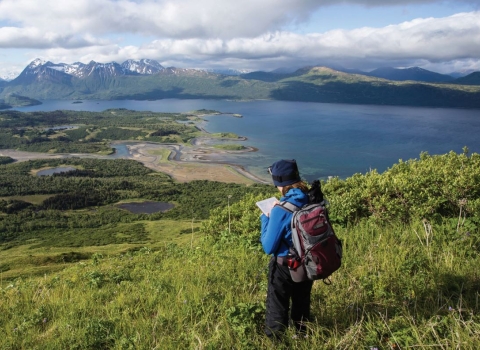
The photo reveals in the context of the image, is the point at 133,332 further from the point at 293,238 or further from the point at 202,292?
the point at 293,238

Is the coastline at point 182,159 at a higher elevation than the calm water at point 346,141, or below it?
below

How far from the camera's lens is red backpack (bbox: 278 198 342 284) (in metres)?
3.46

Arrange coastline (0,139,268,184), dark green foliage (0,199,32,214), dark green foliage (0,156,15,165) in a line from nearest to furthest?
dark green foliage (0,199,32,214)
coastline (0,139,268,184)
dark green foliage (0,156,15,165)

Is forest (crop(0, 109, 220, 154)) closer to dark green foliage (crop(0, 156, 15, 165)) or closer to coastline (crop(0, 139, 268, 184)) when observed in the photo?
coastline (crop(0, 139, 268, 184))

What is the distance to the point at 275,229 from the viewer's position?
12.3 ft

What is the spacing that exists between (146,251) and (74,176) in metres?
106

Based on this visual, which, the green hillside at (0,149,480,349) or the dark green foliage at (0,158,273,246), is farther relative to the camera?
the dark green foliage at (0,158,273,246)

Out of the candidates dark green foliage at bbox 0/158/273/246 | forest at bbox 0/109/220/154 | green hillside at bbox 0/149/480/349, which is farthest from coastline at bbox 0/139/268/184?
green hillside at bbox 0/149/480/349

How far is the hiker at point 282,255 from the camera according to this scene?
12.4 ft

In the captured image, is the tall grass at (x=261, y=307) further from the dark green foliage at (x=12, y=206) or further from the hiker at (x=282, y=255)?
the dark green foliage at (x=12, y=206)

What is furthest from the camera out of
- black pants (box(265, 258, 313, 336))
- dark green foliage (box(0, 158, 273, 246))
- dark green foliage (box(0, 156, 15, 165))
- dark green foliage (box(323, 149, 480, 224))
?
dark green foliage (box(0, 156, 15, 165))

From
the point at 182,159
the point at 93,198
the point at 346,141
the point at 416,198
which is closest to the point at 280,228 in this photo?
the point at 416,198

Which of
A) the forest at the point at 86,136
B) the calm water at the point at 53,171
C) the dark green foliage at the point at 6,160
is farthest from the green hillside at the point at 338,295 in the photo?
the dark green foliage at the point at 6,160

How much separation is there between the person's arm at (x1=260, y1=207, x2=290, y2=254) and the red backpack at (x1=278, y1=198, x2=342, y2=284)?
18cm
